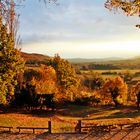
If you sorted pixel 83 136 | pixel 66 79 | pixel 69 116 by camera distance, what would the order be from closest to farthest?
pixel 83 136 < pixel 69 116 < pixel 66 79

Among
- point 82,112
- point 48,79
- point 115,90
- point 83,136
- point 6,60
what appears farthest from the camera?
point 48,79

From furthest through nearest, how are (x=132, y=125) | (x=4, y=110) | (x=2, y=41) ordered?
(x=4, y=110)
(x=2, y=41)
(x=132, y=125)

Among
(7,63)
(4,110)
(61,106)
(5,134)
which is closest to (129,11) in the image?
(5,134)

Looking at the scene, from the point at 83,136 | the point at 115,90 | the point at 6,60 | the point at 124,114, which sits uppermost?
the point at 6,60

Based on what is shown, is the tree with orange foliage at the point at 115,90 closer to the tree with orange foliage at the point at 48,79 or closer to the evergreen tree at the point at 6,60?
the tree with orange foliage at the point at 48,79

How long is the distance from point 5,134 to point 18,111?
27908mm

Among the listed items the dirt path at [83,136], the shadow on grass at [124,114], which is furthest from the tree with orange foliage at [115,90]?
the dirt path at [83,136]

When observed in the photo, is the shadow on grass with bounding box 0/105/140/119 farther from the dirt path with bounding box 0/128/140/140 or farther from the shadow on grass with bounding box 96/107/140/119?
the dirt path with bounding box 0/128/140/140

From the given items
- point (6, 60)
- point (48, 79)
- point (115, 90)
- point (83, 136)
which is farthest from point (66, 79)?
point (83, 136)

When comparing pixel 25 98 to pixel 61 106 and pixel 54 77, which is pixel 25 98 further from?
pixel 54 77

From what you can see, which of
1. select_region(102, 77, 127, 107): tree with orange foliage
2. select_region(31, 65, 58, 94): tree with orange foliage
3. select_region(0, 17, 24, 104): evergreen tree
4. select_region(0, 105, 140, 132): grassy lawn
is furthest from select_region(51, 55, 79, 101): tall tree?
select_region(0, 17, 24, 104): evergreen tree

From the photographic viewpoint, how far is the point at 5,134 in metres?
33.8

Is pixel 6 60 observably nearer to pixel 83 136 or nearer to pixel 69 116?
pixel 69 116

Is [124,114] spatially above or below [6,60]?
below
